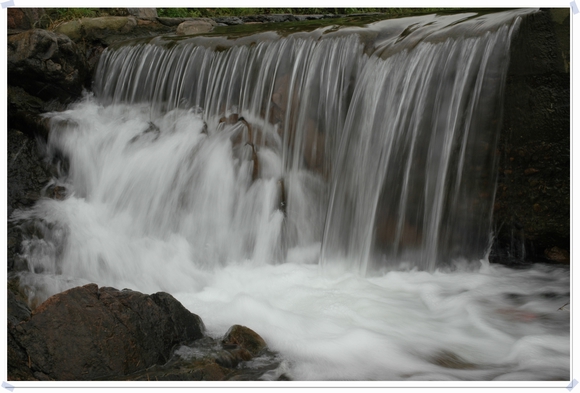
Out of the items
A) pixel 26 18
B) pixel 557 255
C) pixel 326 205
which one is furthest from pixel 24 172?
pixel 557 255

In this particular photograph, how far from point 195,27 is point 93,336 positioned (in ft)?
18.1

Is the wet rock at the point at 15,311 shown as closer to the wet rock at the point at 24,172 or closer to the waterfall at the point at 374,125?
the wet rock at the point at 24,172

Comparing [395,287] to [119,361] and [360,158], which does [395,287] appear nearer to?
[360,158]

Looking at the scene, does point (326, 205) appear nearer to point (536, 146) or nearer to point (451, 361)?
point (536, 146)

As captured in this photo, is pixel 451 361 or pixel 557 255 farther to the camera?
pixel 557 255

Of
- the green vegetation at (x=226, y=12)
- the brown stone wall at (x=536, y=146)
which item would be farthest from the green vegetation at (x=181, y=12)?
the brown stone wall at (x=536, y=146)

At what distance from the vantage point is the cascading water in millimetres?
3350

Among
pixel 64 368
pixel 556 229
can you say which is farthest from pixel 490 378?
pixel 64 368

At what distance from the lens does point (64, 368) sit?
9.07ft

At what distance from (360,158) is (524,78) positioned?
1344 millimetres

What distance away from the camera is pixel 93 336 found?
9.28 ft

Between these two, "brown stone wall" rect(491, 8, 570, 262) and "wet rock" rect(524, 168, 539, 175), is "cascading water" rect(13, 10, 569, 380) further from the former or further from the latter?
"wet rock" rect(524, 168, 539, 175)

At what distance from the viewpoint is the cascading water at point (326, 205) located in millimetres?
3350

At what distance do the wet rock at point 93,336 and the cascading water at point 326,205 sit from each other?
0.48 m
